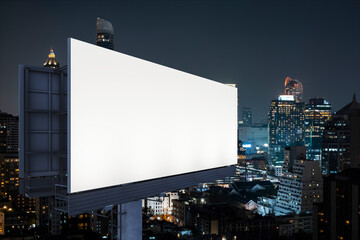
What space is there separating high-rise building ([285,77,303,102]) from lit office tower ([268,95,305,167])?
722 inches

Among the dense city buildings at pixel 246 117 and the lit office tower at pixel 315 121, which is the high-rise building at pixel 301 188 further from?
the dense city buildings at pixel 246 117

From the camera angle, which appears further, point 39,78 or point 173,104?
point 173,104

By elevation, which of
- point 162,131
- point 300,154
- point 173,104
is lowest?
point 300,154

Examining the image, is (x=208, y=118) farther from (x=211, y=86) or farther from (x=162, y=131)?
(x=162, y=131)

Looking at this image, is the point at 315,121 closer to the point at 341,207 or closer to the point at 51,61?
the point at 51,61

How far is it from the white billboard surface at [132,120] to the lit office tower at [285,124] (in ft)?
259

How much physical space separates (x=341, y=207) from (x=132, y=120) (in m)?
21.8

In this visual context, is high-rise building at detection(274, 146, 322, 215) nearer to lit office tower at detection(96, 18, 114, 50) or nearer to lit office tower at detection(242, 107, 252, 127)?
lit office tower at detection(96, 18, 114, 50)

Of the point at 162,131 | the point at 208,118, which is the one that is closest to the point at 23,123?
the point at 162,131

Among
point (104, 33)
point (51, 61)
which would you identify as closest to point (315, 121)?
point (104, 33)

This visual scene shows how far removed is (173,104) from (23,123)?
207 centimetres

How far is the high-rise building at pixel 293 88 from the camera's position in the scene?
10844 cm

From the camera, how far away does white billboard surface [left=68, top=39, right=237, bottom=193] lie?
11.0 feet

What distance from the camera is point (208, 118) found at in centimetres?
578
